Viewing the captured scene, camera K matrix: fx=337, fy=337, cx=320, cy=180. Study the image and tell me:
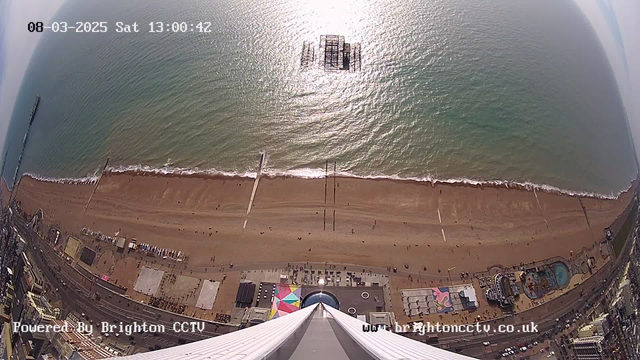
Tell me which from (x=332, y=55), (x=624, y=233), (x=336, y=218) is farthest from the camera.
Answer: (x=332, y=55)

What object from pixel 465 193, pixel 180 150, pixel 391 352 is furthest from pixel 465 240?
pixel 180 150

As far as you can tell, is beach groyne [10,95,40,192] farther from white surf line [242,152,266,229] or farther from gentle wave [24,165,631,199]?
white surf line [242,152,266,229]

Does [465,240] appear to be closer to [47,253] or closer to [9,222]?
[47,253]

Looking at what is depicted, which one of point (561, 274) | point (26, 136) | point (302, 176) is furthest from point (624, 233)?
point (26, 136)

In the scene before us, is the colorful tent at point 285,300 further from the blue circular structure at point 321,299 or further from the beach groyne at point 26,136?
the beach groyne at point 26,136

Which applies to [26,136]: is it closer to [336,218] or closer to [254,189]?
[254,189]

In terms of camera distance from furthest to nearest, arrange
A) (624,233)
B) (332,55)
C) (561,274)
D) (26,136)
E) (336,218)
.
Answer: (332,55) < (26,136) < (336,218) < (624,233) < (561,274)

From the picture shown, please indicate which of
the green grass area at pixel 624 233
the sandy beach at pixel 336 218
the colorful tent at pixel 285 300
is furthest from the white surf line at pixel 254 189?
the green grass area at pixel 624 233
